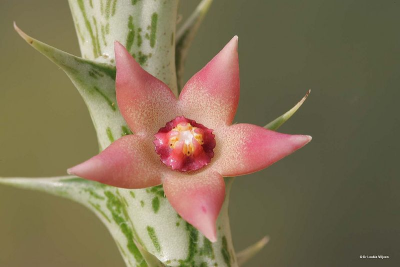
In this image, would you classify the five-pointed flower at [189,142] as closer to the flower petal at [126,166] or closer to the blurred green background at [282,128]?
the flower petal at [126,166]

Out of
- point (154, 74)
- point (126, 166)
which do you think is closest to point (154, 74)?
point (154, 74)

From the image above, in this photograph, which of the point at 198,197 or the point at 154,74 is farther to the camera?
the point at 154,74

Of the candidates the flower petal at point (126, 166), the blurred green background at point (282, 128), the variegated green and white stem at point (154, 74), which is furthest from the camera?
the blurred green background at point (282, 128)

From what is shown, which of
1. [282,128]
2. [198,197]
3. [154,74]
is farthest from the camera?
[282,128]

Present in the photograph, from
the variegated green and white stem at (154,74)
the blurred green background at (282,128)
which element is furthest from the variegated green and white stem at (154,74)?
the blurred green background at (282,128)

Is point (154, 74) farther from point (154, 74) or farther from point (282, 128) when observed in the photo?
Answer: point (282, 128)

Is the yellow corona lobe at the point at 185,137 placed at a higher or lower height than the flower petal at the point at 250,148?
higher
